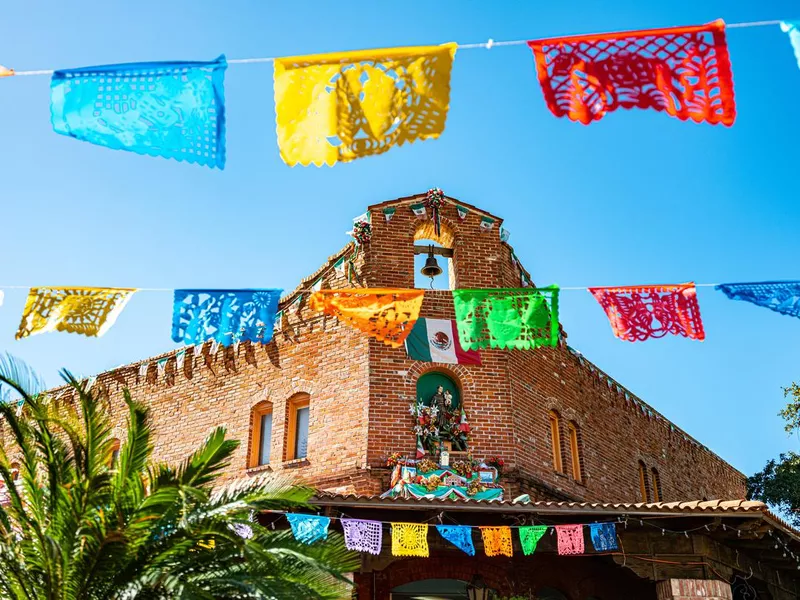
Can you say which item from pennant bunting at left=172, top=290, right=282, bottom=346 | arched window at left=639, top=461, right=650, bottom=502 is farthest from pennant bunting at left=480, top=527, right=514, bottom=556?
arched window at left=639, top=461, right=650, bottom=502

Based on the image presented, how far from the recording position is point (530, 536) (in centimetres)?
1095

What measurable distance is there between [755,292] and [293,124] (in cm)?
583

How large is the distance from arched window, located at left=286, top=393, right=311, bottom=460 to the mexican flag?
2.20 meters

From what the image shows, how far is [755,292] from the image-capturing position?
31.5 ft

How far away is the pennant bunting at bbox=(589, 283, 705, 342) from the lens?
32.7ft

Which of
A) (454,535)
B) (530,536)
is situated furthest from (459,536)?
(530,536)

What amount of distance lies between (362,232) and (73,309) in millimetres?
6327

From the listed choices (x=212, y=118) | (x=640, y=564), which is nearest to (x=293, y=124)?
(x=212, y=118)

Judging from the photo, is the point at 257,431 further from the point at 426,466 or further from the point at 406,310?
the point at 406,310

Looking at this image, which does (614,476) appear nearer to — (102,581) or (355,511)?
(355,511)

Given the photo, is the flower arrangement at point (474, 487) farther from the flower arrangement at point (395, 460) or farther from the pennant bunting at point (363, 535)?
the pennant bunting at point (363, 535)

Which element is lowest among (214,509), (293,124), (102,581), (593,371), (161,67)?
(102,581)

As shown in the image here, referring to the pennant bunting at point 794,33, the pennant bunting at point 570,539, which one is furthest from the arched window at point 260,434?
the pennant bunting at point 794,33

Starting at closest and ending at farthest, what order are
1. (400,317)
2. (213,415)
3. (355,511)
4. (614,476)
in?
(400,317), (355,511), (213,415), (614,476)
